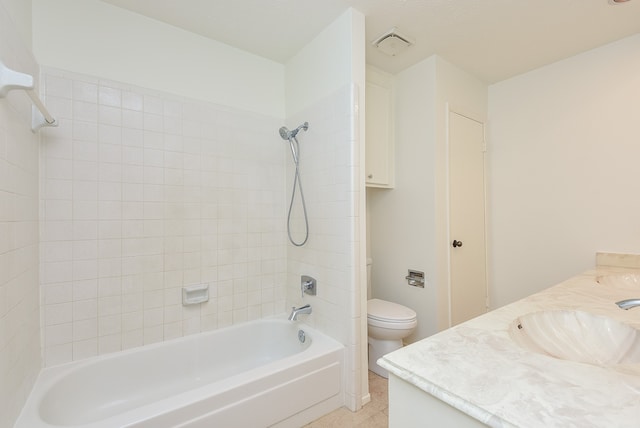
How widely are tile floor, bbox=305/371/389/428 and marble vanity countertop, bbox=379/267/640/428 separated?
1.10m

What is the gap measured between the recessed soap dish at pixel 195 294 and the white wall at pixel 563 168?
243 centimetres

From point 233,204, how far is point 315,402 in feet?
4.42

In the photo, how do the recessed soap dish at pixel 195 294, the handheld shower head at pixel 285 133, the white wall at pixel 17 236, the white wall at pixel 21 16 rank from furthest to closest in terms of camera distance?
the handheld shower head at pixel 285 133 → the recessed soap dish at pixel 195 294 → the white wall at pixel 21 16 → the white wall at pixel 17 236

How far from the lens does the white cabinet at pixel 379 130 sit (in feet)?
7.53

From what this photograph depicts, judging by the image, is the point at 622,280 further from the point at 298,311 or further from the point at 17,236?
the point at 17,236

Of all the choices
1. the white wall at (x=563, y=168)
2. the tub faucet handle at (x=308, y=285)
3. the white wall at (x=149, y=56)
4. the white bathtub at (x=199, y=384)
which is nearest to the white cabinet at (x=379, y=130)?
the white wall at (x=149, y=56)

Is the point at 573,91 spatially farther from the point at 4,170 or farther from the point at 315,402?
the point at 4,170

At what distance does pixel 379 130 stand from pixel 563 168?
144cm

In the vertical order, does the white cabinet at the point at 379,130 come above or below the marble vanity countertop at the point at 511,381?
above

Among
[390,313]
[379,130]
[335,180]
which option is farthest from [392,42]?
[390,313]

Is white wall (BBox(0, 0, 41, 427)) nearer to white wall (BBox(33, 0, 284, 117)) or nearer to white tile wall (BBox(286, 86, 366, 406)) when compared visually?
white wall (BBox(33, 0, 284, 117))

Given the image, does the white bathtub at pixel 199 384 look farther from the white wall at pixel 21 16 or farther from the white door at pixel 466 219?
the white wall at pixel 21 16

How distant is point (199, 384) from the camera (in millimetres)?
1787

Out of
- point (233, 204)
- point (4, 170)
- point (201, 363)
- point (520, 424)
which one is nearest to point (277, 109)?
point (233, 204)
